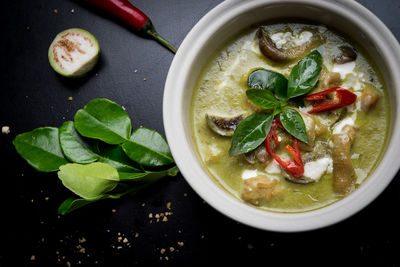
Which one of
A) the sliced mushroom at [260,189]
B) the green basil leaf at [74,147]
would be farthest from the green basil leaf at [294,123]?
the green basil leaf at [74,147]

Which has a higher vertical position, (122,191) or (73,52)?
(73,52)

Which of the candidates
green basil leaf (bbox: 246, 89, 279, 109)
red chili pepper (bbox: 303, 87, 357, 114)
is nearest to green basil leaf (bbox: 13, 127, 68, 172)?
green basil leaf (bbox: 246, 89, 279, 109)

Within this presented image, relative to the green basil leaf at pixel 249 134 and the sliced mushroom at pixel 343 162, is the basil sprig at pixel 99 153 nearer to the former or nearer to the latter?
the green basil leaf at pixel 249 134

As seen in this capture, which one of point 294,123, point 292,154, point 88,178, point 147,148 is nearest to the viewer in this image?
point 294,123

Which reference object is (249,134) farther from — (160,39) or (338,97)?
(160,39)

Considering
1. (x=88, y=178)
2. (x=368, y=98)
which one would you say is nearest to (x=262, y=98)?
(x=368, y=98)

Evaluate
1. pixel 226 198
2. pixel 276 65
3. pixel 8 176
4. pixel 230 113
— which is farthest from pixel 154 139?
pixel 8 176

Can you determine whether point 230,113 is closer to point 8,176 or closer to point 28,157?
point 28,157
